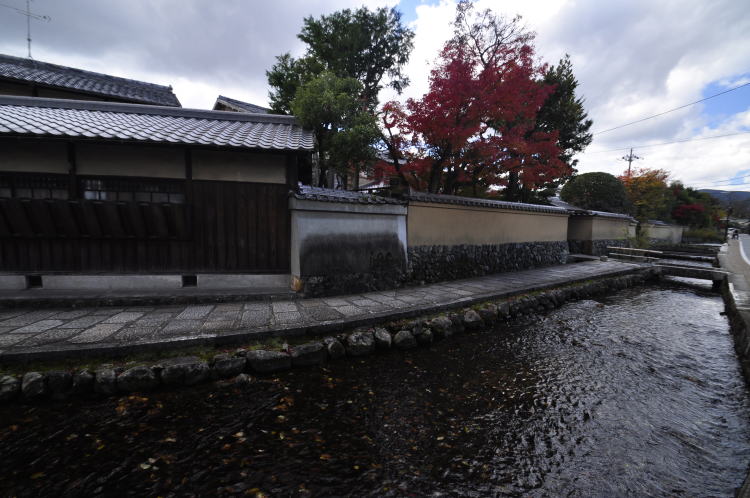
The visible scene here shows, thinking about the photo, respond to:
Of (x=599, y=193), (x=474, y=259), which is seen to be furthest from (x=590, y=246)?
(x=474, y=259)

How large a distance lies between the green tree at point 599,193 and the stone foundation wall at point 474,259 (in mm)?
8671

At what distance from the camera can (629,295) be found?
37.4 feet

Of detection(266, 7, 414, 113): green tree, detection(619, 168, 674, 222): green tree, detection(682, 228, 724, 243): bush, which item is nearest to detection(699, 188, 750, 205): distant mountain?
detection(682, 228, 724, 243): bush

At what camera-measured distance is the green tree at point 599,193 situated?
802 inches

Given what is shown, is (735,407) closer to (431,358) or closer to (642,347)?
(642,347)

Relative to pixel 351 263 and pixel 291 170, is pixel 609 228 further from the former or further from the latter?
pixel 291 170

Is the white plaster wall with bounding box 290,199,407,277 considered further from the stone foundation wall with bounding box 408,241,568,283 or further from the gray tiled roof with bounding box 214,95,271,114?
the gray tiled roof with bounding box 214,95,271,114

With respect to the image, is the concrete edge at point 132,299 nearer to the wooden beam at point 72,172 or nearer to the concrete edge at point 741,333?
the wooden beam at point 72,172

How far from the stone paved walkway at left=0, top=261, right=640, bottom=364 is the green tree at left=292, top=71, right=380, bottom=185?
4.82 metres

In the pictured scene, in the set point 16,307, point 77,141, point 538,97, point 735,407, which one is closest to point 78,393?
point 16,307

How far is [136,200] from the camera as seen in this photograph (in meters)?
6.70

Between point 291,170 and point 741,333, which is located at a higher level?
point 291,170

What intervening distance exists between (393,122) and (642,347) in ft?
31.0

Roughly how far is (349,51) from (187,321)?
16.7 m
